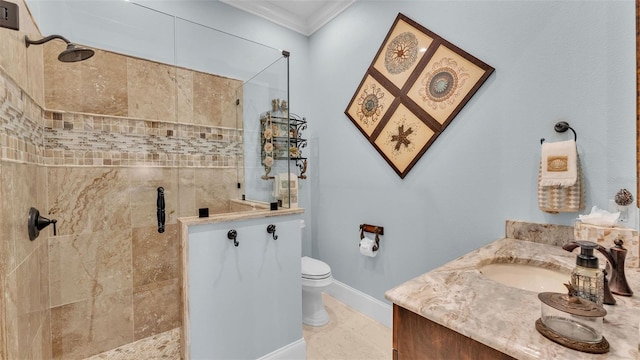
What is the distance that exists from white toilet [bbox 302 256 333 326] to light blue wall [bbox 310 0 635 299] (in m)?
0.42

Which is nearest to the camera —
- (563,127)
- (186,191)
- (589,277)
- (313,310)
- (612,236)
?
(589,277)

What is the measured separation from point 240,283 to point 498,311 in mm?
1360

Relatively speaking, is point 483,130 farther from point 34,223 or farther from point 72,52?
point 34,223

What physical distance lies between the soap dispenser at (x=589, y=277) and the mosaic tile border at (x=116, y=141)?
1.96 m

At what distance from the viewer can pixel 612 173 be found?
121 centimetres

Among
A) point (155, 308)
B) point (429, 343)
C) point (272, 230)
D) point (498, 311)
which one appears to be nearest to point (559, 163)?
point (498, 311)

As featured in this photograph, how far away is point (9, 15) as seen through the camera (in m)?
0.90

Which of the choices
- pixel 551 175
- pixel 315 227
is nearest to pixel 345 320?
pixel 315 227

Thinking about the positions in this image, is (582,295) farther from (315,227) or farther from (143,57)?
(143,57)

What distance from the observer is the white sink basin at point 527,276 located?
→ 41.5 inches

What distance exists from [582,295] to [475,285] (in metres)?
0.26

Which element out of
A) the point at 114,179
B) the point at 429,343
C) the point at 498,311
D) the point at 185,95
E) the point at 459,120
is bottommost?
the point at 429,343

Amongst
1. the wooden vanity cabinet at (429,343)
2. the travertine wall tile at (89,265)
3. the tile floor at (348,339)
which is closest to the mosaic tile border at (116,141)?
the travertine wall tile at (89,265)

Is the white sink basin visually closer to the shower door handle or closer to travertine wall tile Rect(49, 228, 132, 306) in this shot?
the shower door handle
